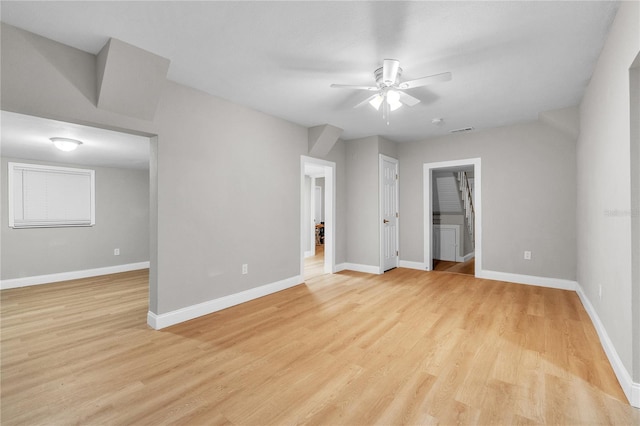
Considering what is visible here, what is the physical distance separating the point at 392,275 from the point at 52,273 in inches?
239

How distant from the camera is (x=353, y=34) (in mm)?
2182

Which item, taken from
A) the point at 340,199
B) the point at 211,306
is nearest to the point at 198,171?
the point at 211,306

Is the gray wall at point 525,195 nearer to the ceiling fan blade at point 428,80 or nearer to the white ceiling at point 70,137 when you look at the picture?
the ceiling fan blade at point 428,80

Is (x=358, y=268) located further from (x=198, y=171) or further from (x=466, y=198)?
(x=466, y=198)

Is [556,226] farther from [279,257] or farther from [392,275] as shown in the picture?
[279,257]

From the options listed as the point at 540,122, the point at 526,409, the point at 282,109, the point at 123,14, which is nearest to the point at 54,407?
the point at 123,14

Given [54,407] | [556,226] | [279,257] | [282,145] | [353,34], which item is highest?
[353,34]

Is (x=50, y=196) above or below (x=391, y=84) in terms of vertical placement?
below

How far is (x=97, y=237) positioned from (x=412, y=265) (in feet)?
20.8

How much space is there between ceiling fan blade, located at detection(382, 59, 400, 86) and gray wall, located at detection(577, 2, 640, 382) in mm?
1415

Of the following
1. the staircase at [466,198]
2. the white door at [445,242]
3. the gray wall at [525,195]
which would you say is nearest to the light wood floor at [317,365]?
the gray wall at [525,195]

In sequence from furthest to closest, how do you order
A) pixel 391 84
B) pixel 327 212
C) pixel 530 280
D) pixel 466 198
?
pixel 466 198 → pixel 327 212 → pixel 530 280 → pixel 391 84

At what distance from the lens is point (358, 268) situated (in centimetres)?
549

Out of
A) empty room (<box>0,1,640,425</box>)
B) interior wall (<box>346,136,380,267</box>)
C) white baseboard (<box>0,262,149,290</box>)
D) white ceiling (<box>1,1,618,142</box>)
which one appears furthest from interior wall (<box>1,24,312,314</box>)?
white baseboard (<box>0,262,149,290</box>)
